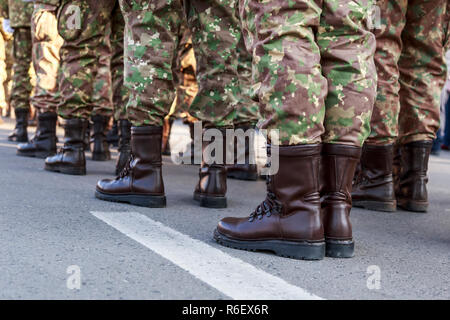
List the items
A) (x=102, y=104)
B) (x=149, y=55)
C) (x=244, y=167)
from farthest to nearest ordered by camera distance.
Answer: (x=102, y=104) → (x=244, y=167) → (x=149, y=55)

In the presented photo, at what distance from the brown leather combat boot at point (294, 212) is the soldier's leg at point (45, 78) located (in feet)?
8.42

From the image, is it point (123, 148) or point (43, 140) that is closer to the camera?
point (123, 148)

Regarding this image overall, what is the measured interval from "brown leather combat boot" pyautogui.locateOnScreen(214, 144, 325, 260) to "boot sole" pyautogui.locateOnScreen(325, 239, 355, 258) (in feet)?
0.18

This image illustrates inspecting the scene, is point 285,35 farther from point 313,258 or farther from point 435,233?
point 435,233

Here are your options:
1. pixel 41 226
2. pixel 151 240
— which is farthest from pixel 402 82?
pixel 41 226

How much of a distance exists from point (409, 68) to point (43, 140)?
8.36 feet

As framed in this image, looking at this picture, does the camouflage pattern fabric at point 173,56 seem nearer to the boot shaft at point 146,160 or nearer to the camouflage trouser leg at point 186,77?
the boot shaft at point 146,160

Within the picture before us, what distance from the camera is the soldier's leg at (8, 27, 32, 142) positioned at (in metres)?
5.06

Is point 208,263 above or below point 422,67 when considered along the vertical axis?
below

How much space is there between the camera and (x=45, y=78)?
3.91 m

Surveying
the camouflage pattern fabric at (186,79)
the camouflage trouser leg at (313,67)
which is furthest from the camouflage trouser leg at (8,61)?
the camouflage trouser leg at (313,67)

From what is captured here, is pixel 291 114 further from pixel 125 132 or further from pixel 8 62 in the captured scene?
pixel 8 62

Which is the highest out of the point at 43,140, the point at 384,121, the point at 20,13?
the point at 20,13

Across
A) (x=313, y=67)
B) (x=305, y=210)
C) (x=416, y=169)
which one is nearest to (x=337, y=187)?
(x=305, y=210)
